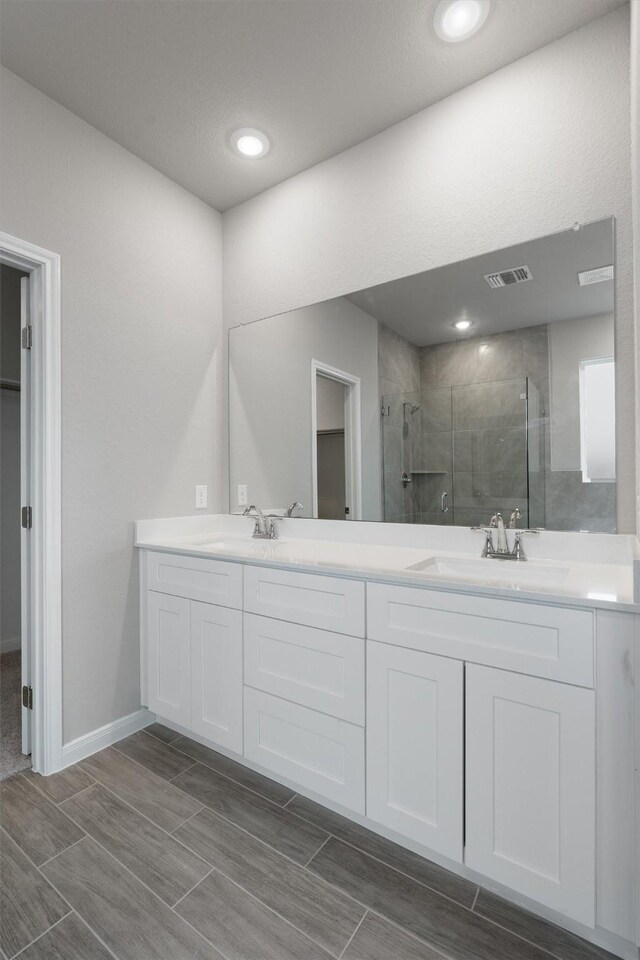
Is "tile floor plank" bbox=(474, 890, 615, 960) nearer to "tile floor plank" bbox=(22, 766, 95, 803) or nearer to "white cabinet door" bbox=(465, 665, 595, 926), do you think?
"white cabinet door" bbox=(465, 665, 595, 926)

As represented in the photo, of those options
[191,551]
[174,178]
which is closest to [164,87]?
[174,178]

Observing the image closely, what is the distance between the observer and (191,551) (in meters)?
1.95

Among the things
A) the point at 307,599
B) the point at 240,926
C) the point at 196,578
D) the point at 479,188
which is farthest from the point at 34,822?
the point at 479,188

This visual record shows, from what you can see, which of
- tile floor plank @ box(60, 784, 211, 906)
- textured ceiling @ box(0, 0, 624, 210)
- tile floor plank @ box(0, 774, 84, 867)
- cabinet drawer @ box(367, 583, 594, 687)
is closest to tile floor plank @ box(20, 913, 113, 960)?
tile floor plank @ box(60, 784, 211, 906)

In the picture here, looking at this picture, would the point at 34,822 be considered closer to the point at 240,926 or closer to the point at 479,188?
the point at 240,926

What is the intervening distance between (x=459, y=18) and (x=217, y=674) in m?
2.50

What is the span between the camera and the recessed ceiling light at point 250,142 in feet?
6.74

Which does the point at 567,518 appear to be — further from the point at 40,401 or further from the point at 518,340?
the point at 40,401

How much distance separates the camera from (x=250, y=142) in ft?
→ 6.93

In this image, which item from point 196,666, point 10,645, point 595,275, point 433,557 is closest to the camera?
point 595,275

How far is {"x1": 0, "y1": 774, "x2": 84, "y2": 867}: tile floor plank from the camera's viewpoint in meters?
1.46

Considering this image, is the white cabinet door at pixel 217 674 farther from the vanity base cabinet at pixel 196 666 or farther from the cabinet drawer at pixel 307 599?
the cabinet drawer at pixel 307 599

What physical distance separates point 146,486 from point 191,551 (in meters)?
0.49

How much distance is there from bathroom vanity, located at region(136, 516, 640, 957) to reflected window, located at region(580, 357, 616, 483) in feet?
0.76
